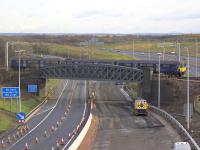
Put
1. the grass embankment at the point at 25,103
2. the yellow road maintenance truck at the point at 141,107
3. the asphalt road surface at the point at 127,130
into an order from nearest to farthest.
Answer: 1. the asphalt road surface at the point at 127,130
2. the grass embankment at the point at 25,103
3. the yellow road maintenance truck at the point at 141,107

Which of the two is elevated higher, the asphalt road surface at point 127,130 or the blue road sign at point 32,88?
the blue road sign at point 32,88

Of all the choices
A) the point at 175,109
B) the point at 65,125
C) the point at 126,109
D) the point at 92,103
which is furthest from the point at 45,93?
the point at 65,125

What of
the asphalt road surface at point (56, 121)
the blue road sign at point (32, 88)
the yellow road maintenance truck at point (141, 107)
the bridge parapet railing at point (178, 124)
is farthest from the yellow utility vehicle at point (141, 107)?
the blue road sign at point (32, 88)

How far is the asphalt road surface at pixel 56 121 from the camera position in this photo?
6409 centimetres

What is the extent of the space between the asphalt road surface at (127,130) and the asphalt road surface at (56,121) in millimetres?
4114

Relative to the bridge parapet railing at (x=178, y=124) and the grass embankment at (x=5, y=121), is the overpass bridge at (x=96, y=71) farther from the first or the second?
the grass embankment at (x=5, y=121)

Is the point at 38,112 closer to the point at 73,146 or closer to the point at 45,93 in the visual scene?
the point at 45,93

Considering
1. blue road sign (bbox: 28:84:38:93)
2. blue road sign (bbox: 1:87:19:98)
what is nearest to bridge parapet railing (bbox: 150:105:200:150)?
blue road sign (bbox: 1:87:19:98)

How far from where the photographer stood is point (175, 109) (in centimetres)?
10269

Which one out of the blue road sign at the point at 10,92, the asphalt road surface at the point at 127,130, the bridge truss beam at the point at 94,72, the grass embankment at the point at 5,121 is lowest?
the asphalt road surface at the point at 127,130

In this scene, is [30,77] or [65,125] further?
[30,77]

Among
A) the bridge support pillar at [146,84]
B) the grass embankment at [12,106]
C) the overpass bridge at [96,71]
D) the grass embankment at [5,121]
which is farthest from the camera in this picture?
the overpass bridge at [96,71]

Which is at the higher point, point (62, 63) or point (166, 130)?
point (62, 63)

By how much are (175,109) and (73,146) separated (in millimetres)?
46873
